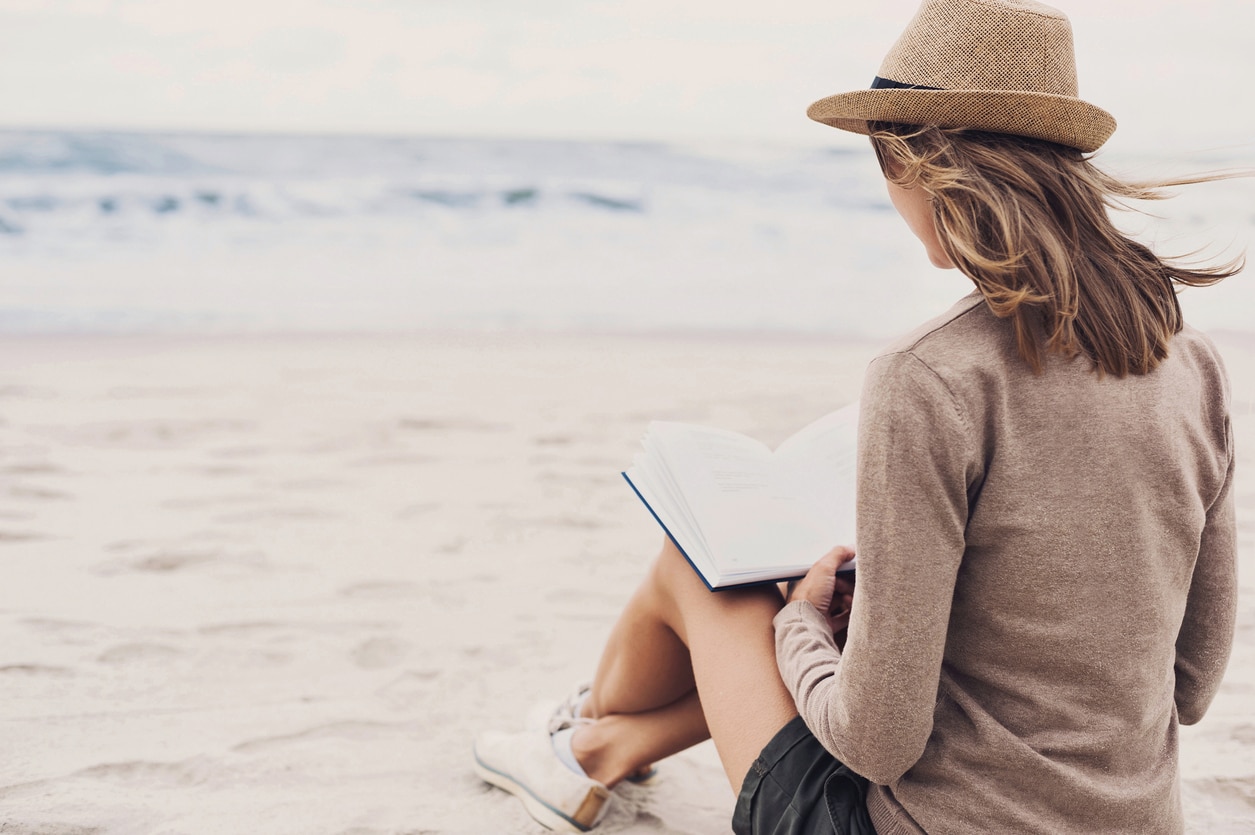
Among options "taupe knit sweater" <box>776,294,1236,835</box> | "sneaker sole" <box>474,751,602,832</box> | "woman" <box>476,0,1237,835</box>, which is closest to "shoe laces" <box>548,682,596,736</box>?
"sneaker sole" <box>474,751,602,832</box>

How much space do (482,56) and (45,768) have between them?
2073 centimetres

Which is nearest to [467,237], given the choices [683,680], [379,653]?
[379,653]

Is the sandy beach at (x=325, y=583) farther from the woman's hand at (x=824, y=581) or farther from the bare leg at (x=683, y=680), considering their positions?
the woman's hand at (x=824, y=581)

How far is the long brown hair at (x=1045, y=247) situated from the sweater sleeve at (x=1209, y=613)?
22 cm

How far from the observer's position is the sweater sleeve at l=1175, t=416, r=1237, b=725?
1.24 m

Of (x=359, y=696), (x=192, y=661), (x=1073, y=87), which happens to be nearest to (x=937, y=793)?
(x=1073, y=87)

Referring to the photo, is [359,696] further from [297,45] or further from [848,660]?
[297,45]

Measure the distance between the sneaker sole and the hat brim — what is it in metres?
1.31

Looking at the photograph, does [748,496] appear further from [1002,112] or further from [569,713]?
[569,713]

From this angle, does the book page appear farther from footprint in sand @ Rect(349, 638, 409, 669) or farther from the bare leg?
footprint in sand @ Rect(349, 638, 409, 669)

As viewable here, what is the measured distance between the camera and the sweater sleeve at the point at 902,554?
3.25 feet

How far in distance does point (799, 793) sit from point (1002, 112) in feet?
2.69

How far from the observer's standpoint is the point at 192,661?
2.43m

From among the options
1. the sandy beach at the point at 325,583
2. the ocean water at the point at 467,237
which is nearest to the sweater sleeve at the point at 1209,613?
the sandy beach at the point at 325,583
